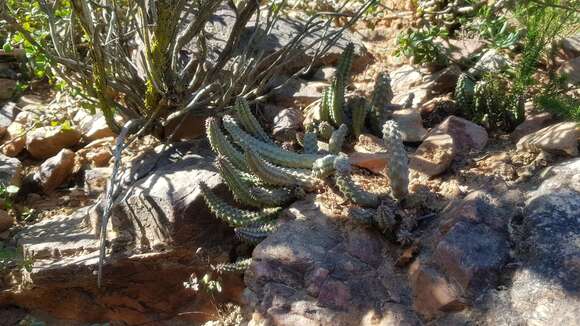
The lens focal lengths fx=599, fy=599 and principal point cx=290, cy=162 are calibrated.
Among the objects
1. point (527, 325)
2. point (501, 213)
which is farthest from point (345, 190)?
point (527, 325)

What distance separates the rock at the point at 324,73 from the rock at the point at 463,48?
81 cm

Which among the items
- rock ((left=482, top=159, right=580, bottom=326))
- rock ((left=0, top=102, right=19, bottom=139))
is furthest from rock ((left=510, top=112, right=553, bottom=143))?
rock ((left=0, top=102, right=19, bottom=139))

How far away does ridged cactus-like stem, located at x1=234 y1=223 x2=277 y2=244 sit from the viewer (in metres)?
2.91

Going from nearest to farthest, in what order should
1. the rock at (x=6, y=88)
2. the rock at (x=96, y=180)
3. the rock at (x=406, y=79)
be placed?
the rock at (x=96, y=180) → the rock at (x=406, y=79) → the rock at (x=6, y=88)

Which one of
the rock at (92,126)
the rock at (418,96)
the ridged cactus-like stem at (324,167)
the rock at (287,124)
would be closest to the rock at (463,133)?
the rock at (418,96)

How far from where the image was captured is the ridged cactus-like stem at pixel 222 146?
3.16m

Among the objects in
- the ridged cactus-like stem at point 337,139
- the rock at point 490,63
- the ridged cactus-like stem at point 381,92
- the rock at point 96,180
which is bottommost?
the rock at point 96,180

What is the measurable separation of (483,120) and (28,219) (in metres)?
2.98

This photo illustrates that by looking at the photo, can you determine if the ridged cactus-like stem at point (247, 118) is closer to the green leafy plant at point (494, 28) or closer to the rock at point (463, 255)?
the rock at point (463, 255)

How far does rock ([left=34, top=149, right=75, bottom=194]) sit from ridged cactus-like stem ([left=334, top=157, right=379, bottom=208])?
232 cm

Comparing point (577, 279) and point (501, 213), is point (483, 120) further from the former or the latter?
point (577, 279)

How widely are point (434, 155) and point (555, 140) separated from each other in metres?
0.59

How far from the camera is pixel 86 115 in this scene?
4.77 m

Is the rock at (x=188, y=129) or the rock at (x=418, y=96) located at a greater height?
the rock at (x=418, y=96)
